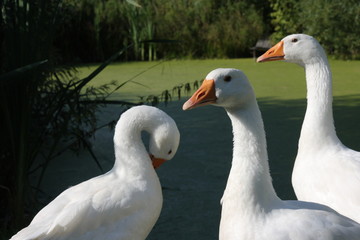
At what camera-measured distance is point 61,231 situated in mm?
2342

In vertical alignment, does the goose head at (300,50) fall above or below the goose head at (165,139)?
above

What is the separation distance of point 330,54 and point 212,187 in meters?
7.95

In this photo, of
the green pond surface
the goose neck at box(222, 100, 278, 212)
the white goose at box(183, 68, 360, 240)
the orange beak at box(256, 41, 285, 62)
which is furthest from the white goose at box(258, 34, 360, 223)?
the green pond surface

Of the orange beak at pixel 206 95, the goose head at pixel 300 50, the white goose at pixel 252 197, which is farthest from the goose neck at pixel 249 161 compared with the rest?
the goose head at pixel 300 50

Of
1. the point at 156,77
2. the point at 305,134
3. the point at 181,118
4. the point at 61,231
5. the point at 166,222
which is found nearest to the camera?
the point at 61,231

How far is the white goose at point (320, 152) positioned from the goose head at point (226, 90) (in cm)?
85

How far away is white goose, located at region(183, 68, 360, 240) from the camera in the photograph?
2.04 metres

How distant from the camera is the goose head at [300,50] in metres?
3.10

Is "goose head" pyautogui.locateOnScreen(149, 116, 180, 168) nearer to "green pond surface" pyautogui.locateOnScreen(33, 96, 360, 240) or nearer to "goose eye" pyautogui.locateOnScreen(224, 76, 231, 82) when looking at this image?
"goose eye" pyautogui.locateOnScreen(224, 76, 231, 82)

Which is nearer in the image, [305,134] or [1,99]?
[305,134]

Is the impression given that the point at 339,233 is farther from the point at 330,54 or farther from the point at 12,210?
the point at 330,54

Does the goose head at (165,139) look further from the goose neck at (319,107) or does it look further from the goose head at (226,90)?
the goose neck at (319,107)

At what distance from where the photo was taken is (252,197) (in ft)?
7.00

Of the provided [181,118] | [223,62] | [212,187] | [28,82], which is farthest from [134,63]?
[28,82]
